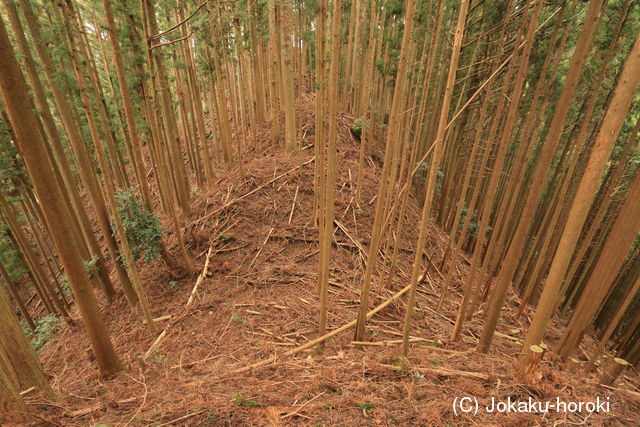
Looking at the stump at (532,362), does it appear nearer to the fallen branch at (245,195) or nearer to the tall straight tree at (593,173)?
the tall straight tree at (593,173)

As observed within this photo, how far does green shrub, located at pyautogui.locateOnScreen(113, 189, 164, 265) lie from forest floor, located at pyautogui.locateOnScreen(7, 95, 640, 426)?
0.51m

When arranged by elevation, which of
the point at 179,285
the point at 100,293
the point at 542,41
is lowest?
the point at 100,293

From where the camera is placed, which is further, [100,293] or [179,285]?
[100,293]

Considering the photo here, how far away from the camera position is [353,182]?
677 cm

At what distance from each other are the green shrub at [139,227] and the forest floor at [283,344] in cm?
51

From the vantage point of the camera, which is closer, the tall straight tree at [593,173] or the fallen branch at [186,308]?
the tall straight tree at [593,173]

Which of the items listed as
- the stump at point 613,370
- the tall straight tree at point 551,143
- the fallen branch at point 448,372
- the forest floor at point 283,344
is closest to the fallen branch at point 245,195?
the forest floor at point 283,344

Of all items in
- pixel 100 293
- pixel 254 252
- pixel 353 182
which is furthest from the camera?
pixel 353 182

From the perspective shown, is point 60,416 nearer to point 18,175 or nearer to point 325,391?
point 325,391

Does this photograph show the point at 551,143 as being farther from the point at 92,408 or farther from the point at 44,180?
the point at 92,408

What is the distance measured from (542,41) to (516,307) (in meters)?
4.83

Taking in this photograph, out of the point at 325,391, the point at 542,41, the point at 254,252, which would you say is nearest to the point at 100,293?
the point at 254,252

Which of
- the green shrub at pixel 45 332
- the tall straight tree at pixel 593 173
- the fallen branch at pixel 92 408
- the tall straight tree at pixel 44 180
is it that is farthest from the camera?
the green shrub at pixel 45 332

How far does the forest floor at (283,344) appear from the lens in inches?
88.0
